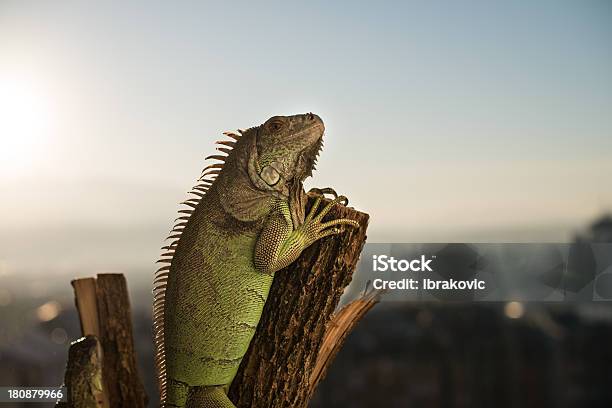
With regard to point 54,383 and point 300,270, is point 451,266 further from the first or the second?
point 54,383

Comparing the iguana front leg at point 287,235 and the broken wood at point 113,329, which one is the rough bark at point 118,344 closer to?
the broken wood at point 113,329

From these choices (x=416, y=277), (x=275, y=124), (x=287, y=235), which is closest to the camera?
(x=287, y=235)

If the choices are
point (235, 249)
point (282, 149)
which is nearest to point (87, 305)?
point (235, 249)

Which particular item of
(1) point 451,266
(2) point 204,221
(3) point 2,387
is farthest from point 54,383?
(1) point 451,266

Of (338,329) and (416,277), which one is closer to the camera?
(338,329)

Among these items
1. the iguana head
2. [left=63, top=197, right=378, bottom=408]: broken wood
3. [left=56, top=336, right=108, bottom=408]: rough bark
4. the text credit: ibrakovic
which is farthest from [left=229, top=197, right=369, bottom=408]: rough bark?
the text credit: ibrakovic

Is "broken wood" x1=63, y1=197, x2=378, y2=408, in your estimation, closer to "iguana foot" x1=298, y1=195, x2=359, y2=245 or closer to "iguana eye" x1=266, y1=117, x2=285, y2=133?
"iguana foot" x1=298, y1=195, x2=359, y2=245

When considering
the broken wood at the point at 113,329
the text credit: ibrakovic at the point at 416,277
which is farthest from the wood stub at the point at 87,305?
the text credit: ibrakovic at the point at 416,277

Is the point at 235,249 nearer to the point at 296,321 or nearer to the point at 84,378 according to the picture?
the point at 296,321
